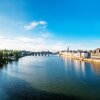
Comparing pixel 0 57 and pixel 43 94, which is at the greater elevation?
pixel 0 57

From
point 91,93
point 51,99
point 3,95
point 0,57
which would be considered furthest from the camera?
point 0,57

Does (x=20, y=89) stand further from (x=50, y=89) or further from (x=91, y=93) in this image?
(x=91, y=93)

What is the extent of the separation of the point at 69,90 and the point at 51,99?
3.95 meters

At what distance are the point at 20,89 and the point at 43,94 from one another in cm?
332

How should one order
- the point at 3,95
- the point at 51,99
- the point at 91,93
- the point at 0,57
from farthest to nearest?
the point at 0,57, the point at 91,93, the point at 3,95, the point at 51,99

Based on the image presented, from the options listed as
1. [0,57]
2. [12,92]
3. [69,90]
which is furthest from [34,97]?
[0,57]

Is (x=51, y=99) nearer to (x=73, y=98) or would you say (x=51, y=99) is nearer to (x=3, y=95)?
(x=73, y=98)

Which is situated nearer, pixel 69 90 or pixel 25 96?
pixel 25 96

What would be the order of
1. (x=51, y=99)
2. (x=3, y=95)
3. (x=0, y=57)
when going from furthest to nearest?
(x=0, y=57) < (x=3, y=95) < (x=51, y=99)

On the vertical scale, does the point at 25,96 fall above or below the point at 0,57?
below

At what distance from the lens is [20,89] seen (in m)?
20.6

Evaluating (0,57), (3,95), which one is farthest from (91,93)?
(0,57)

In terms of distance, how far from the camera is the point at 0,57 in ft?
180

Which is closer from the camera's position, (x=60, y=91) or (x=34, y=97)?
(x=34, y=97)
